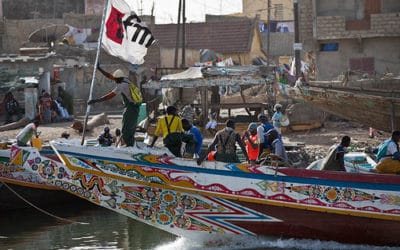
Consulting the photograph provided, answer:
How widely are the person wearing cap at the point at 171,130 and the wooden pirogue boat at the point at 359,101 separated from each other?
4937 mm

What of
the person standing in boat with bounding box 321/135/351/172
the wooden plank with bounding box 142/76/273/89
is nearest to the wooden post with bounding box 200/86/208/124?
the wooden plank with bounding box 142/76/273/89

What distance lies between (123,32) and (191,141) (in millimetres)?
1857

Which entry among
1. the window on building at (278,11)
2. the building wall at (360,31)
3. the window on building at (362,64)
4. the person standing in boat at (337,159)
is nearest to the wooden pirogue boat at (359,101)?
the person standing in boat at (337,159)

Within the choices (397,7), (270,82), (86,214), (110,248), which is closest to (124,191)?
(110,248)

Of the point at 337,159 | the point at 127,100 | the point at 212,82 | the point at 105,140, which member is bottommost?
the point at 105,140

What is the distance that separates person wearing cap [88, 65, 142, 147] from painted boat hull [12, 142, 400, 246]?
0.49 metres

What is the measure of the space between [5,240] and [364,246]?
20.8ft

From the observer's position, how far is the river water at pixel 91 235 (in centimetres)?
1255

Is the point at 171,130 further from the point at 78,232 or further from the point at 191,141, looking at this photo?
the point at 78,232

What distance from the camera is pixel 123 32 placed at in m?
12.9

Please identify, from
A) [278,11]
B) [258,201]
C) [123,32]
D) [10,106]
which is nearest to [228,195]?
[258,201]

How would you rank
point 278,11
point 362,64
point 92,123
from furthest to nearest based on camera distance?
1. point 278,11
2. point 362,64
3. point 92,123

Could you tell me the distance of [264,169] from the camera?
39.1 ft

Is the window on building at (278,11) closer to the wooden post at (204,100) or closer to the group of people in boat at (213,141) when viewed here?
the wooden post at (204,100)
